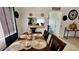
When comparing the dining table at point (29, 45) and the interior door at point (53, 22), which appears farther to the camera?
the interior door at point (53, 22)

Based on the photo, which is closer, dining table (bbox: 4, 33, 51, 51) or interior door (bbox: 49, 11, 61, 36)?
dining table (bbox: 4, 33, 51, 51)

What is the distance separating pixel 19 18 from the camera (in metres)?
1.45

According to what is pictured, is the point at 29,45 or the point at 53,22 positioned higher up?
the point at 53,22

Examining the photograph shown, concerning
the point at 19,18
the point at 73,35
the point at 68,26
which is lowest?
the point at 73,35

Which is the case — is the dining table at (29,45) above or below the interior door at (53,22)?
below

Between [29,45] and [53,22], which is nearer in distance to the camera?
[29,45]

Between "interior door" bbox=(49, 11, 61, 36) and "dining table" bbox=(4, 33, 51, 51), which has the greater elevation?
"interior door" bbox=(49, 11, 61, 36)
